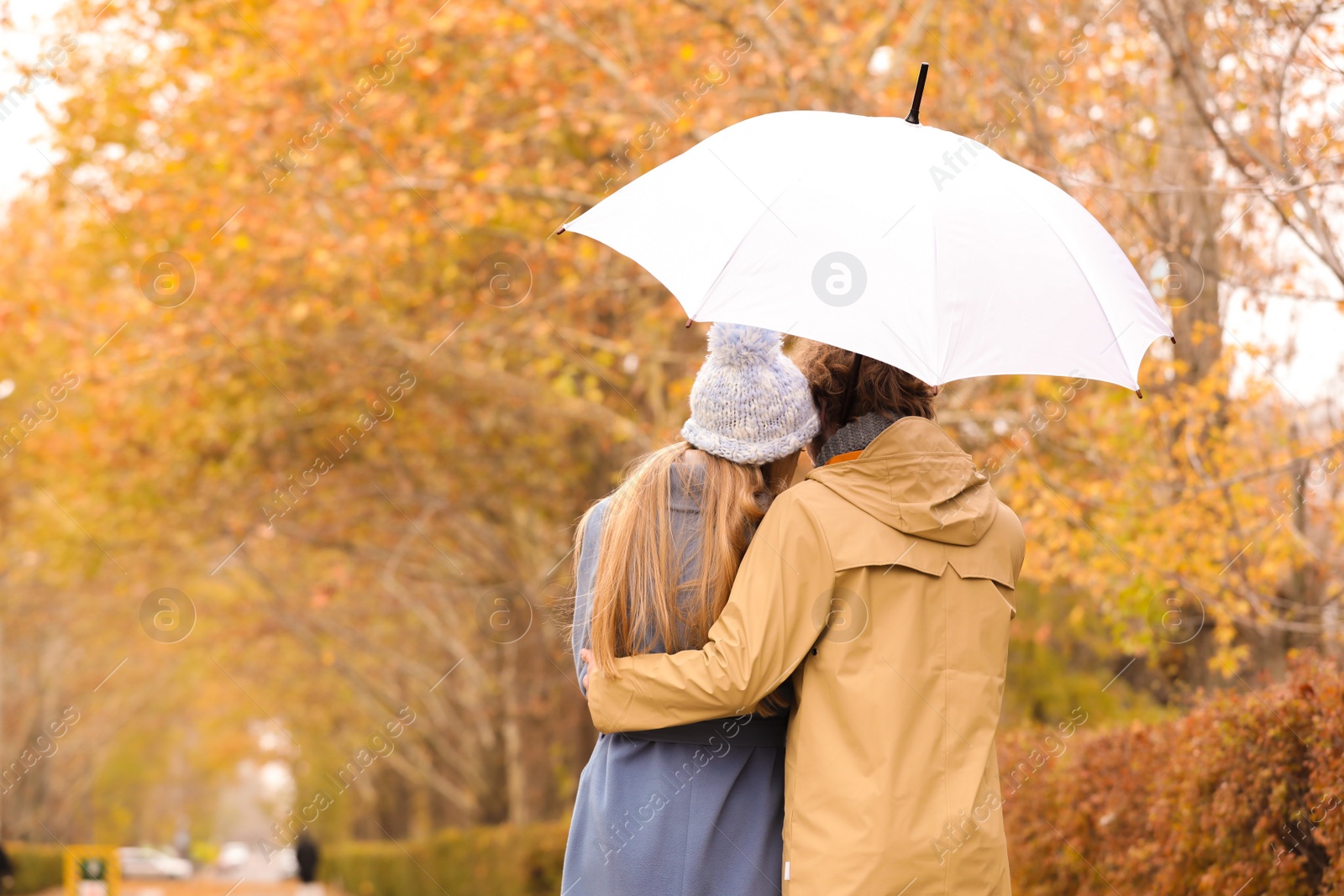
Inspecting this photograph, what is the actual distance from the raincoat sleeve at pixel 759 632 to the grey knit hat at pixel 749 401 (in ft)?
0.70

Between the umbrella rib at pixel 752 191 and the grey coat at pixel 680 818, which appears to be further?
the umbrella rib at pixel 752 191

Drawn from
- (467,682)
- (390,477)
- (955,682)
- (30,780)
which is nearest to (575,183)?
(390,477)

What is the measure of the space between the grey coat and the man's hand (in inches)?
0.9

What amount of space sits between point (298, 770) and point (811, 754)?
40.6 metres

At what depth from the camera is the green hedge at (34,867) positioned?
25.8 m
